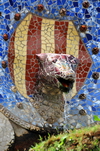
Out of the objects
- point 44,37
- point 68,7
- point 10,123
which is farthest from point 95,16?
point 10,123

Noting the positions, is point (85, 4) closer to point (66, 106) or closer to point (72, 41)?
point (72, 41)

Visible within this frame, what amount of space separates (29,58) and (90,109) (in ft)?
2.76

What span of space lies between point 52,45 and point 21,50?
1.11 ft

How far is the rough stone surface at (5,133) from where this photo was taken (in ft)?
11.9

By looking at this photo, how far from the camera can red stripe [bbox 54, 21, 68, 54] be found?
409cm

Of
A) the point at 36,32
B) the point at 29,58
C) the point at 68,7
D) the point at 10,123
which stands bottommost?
the point at 10,123

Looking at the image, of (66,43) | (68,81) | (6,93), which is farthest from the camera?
(66,43)

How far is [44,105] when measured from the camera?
390 cm

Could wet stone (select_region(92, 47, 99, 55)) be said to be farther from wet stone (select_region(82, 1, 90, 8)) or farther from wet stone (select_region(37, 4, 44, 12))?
wet stone (select_region(37, 4, 44, 12))

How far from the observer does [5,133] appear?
365 centimetres

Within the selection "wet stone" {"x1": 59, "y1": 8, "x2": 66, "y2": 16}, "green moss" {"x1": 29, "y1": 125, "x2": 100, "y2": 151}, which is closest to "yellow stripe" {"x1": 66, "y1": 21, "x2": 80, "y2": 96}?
"wet stone" {"x1": 59, "y1": 8, "x2": 66, "y2": 16}

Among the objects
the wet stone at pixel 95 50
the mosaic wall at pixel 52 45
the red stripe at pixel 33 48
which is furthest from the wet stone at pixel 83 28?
the red stripe at pixel 33 48

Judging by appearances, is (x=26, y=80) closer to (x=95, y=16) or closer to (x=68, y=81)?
(x=68, y=81)

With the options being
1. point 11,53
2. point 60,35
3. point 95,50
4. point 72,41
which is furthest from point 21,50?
point 95,50
